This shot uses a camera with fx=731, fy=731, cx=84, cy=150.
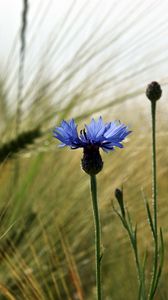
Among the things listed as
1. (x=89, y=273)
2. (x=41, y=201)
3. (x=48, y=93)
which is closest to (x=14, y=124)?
(x=48, y=93)

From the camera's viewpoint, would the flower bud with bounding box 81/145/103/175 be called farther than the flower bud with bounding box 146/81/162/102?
No

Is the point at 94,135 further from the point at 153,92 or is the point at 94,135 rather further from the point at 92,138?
the point at 153,92

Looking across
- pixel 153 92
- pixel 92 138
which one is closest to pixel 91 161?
pixel 92 138

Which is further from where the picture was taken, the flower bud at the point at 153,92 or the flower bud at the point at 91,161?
the flower bud at the point at 153,92

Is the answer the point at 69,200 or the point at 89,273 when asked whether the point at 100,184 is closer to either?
the point at 69,200

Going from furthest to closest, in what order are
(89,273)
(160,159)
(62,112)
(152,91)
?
(160,159), (89,273), (62,112), (152,91)

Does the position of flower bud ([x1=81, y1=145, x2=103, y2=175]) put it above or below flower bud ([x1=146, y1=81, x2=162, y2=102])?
below

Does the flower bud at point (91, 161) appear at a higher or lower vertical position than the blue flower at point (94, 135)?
lower
